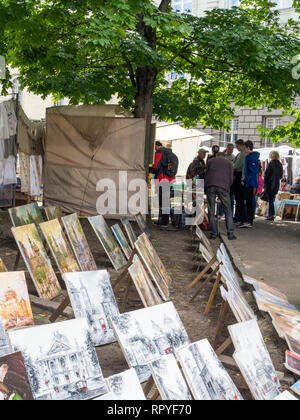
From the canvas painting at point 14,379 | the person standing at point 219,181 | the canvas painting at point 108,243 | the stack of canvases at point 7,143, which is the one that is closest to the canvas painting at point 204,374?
the canvas painting at point 14,379

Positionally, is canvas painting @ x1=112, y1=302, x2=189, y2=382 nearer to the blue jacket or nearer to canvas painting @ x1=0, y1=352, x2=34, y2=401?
canvas painting @ x1=0, y1=352, x2=34, y2=401

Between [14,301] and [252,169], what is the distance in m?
8.36

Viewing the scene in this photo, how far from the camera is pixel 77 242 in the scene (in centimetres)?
648

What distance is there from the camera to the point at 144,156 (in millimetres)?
10812

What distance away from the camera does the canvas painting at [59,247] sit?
581 cm

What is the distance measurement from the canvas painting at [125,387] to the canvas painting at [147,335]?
1.70 ft

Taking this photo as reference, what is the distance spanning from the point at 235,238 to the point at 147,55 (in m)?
4.15

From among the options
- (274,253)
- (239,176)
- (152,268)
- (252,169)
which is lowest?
(274,253)

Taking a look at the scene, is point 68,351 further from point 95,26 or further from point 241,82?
point 241,82

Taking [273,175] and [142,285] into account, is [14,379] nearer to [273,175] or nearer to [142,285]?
[142,285]

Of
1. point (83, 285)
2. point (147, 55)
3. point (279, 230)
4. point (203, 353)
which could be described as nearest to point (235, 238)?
point (279, 230)

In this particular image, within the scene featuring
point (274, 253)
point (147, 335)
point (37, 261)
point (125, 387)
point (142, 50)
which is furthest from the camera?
point (274, 253)

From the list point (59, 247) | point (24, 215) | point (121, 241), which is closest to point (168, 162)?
point (121, 241)
